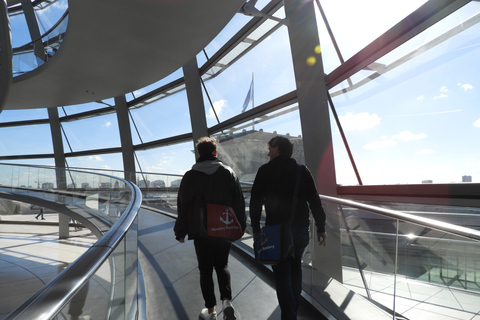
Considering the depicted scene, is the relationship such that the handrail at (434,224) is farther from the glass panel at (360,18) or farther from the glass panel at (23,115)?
the glass panel at (23,115)

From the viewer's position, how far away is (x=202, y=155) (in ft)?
8.86

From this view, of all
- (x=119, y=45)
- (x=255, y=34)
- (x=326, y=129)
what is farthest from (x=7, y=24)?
(x=326, y=129)

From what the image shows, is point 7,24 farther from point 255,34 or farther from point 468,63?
point 468,63

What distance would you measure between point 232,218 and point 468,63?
4430 millimetres

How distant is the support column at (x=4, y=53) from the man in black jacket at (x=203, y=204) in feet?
28.8

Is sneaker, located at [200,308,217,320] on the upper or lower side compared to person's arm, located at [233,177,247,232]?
lower

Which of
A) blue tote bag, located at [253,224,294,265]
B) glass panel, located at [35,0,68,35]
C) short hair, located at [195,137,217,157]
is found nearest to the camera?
blue tote bag, located at [253,224,294,265]

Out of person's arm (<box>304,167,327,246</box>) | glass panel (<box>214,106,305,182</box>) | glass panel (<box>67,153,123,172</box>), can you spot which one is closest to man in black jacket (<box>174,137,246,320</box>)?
person's arm (<box>304,167,327,246</box>)

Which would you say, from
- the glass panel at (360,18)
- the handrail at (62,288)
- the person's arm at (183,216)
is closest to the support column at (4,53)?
the glass panel at (360,18)

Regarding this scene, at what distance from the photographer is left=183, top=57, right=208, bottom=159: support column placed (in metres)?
11.5

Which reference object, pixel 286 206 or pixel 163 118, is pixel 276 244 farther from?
pixel 163 118

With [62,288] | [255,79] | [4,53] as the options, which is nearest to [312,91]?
[255,79]

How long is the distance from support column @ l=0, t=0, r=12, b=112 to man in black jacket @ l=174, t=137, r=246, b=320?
8786 millimetres

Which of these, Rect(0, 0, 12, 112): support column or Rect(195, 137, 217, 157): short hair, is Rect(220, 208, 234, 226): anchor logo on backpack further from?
Rect(0, 0, 12, 112): support column
